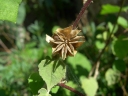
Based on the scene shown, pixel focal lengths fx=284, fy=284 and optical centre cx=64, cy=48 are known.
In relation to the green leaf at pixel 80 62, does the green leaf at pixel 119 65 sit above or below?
below

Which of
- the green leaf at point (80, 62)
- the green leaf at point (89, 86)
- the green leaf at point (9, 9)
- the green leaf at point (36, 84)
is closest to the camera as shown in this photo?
the green leaf at point (9, 9)

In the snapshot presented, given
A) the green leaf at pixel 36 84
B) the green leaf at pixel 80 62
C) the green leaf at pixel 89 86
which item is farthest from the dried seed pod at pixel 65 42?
the green leaf at pixel 80 62

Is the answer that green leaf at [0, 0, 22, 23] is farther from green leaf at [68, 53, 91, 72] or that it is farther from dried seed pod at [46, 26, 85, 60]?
green leaf at [68, 53, 91, 72]

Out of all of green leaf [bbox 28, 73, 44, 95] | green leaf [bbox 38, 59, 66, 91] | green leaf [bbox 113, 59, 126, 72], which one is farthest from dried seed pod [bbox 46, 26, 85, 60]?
green leaf [bbox 113, 59, 126, 72]

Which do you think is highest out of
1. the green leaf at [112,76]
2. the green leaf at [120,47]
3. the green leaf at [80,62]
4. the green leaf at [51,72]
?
the green leaf at [80,62]

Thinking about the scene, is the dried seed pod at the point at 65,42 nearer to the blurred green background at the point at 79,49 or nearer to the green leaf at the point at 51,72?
the green leaf at the point at 51,72

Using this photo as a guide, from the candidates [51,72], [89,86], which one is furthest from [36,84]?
[89,86]

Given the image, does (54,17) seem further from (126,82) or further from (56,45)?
(56,45)

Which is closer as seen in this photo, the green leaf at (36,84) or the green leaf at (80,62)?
the green leaf at (36,84)
